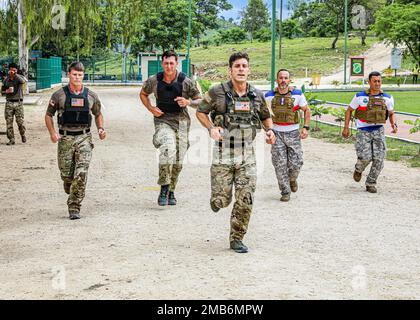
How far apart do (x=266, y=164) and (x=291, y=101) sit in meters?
4.39

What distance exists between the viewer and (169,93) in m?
10.4

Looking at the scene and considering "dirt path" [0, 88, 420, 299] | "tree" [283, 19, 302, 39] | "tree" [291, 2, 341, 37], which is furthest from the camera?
"tree" [283, 19, 302, 39]

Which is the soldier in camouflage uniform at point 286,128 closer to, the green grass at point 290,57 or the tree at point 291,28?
the green grass at point 290,57

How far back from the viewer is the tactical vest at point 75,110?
966cm

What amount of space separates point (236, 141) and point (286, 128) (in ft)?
10.9

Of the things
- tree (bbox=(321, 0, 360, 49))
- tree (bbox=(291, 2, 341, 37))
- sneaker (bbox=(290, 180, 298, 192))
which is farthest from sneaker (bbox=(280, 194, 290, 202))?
tree (bbox=(291, 2, 341, 37))

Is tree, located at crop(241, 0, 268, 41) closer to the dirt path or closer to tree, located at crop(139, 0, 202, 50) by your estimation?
tree, located at crop(139, 0, 202, 50)

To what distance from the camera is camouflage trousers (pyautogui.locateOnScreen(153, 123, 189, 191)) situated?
10492 millimetres

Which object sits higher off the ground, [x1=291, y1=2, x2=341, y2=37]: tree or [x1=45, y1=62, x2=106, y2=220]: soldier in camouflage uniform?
[x1=291, y1=2, x2=341, y2=37]: tree

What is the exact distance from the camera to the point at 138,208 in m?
10.4

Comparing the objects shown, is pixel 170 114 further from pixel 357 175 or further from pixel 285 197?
pixel 357 175

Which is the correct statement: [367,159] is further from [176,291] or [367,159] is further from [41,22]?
[41,22]

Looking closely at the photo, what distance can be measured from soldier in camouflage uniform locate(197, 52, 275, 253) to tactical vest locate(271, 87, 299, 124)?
9.71 ft

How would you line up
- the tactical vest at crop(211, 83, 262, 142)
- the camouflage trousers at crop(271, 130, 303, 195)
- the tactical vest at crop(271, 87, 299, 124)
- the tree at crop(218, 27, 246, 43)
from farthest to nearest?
the tree at crop(218, 27, 246, 43)
the camouflage trousers at crop(271, 130, 303, 195)
the tactical vest at crop(271, 87, 299, 124)
the tactical vest at crop(211, 83, 262, 142)
